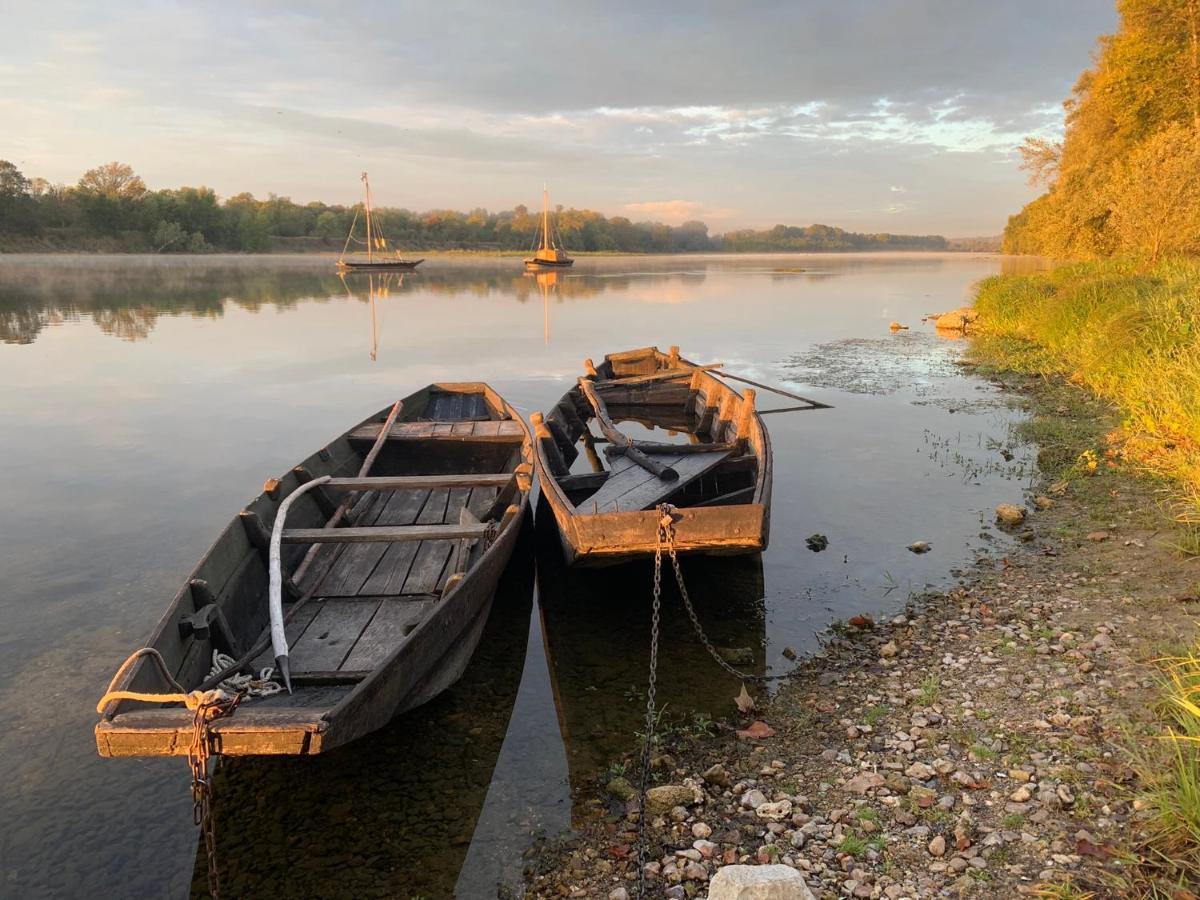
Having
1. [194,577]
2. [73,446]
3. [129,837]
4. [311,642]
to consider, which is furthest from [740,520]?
[73,446]

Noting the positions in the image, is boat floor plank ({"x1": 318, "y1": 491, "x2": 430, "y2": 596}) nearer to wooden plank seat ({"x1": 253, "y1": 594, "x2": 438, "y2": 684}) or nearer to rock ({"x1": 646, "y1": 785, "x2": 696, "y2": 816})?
wooden plank seat ({"x1": 253, "y1": 594, "x2": 438, "y2": 684})

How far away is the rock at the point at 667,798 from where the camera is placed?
4688 millimetres

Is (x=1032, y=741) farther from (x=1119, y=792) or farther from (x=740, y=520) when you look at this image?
(x=740, y=520)

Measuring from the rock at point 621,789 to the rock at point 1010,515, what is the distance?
21.6 feet

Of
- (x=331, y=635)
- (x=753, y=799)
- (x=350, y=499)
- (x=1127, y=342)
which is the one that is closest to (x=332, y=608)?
(x=331, y=635)

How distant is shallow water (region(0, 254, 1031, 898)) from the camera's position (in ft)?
15.5

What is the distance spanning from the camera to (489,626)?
7711 millimetres

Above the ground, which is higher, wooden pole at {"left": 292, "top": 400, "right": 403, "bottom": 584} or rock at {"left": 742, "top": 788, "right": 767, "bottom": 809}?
wooden pole at {"left": 292, "top": 400, "right": 403, "bottom": 584}

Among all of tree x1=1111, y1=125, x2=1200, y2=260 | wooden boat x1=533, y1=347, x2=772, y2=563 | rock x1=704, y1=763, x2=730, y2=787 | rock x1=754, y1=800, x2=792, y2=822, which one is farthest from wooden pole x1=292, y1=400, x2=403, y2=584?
tree x1=1111, y1=125, x2=1200, y2=260

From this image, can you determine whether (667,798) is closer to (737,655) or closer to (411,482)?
(737,655)

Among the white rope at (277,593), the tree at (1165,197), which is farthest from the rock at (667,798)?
the tree at (1165,197)

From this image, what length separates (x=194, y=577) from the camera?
5516mm

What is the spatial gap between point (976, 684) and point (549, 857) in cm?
344

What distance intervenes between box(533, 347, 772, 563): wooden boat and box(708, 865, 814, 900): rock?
3545 mm
